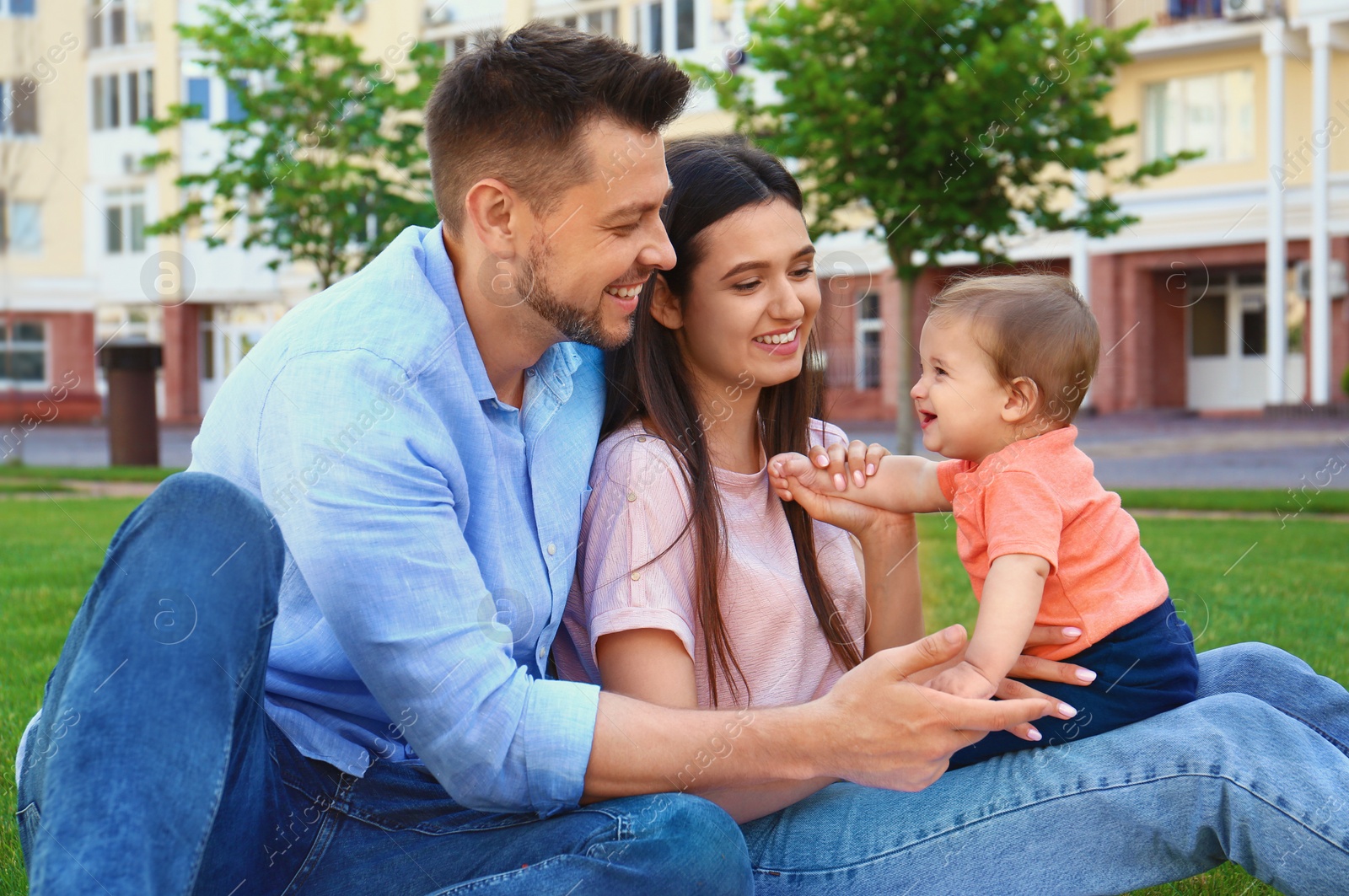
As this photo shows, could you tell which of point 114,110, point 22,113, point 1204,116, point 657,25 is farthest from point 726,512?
point 114,110

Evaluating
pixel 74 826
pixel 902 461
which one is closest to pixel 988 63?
pixel 902 461

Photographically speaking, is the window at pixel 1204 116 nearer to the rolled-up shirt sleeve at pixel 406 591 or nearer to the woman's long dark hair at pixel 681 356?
the woman's long dark hair at pixel 681 356

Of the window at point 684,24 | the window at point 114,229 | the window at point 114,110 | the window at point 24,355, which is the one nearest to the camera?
the window at point 684,24

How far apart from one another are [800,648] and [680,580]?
1.00 feet

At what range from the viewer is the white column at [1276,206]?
2131 centimetres

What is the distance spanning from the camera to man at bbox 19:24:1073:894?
168 cm

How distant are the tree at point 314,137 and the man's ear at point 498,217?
10.6 metres

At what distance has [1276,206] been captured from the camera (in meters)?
21.6

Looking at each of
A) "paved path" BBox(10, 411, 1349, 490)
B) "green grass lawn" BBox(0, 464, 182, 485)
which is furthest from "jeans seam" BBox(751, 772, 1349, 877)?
"green grass lawn" BBox(0, 464, 182, 485)

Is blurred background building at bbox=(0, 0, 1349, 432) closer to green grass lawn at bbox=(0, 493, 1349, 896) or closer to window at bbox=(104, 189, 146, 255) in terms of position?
window at bbox=(104, 189, 146, 255)

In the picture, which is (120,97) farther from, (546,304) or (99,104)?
(546,304)

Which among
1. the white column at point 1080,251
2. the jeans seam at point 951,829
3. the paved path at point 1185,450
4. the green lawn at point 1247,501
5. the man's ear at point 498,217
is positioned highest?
the white column at point 1080,251

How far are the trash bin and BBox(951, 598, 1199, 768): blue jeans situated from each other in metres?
12.3

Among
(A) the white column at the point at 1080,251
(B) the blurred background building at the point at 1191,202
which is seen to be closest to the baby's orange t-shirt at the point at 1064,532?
(B) the blurred background building at the point at 1191,202
